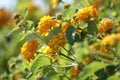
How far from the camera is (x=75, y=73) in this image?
90.5 inches

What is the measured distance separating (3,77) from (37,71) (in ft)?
2.75

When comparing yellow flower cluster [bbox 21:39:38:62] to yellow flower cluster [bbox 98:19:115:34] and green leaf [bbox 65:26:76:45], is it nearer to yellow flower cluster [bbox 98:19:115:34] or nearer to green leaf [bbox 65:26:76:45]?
green leaf [bbox 65:26:76:45]

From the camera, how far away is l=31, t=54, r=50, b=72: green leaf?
2.28 m

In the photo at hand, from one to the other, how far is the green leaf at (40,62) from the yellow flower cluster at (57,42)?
0.09 m

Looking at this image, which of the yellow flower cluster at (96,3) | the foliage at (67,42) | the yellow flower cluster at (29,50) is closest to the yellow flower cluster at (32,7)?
the yellow flower cluster at (96,3)

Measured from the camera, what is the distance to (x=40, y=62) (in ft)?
7.51

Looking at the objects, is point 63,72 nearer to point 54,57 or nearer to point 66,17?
point 54,57

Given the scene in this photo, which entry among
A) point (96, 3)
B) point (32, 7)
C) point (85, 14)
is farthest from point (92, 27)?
point (32, 7)

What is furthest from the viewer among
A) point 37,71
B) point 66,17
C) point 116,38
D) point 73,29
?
point 37,71

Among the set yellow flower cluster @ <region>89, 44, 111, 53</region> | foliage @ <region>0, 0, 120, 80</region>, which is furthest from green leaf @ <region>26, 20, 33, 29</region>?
yellow flower cluster @ <region>89, 44, 111, 53</region>

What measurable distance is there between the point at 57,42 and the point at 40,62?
0.17 m

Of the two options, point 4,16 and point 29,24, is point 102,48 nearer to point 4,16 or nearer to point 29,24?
point 29,24

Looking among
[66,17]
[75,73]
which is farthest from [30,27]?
[75,73]

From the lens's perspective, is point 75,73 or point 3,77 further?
point 3,77
